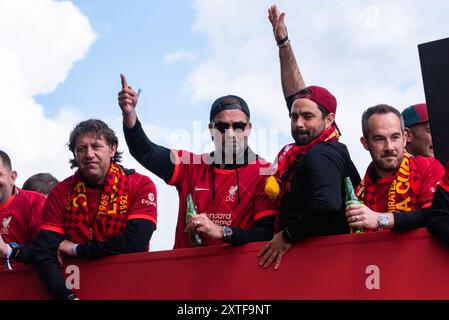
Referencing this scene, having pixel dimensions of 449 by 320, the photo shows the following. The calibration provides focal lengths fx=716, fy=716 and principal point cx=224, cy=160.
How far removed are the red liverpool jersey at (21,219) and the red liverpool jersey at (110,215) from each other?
593 millimetres

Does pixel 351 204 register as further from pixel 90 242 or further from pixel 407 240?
pixel 90 242

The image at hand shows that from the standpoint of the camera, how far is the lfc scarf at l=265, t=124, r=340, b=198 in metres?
4.46

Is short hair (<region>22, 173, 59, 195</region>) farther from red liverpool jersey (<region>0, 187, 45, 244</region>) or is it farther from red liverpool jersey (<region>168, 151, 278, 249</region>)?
red liverpool jersey (<region>168, 151, 278, 249</region>)

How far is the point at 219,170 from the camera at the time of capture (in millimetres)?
4965

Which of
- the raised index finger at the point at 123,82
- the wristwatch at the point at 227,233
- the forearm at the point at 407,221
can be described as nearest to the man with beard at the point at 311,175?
the wristwatch at the point at 227,233

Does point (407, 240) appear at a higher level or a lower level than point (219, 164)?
lower

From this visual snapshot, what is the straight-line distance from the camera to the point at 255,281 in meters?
4.20

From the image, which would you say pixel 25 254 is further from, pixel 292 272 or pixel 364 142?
pixel 364 142

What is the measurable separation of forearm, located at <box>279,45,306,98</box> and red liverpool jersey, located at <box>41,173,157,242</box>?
1.54 m

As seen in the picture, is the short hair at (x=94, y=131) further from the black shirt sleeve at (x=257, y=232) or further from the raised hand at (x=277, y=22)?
the raised hand at (x=277, y=22)

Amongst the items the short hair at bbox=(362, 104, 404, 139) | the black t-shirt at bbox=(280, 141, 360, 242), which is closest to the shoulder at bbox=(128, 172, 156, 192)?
the black t-shirt at bbox=(280, 141, 360, 242)

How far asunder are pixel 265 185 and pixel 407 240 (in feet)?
3.66

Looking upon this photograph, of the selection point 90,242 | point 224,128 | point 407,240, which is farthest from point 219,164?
point 407,240
